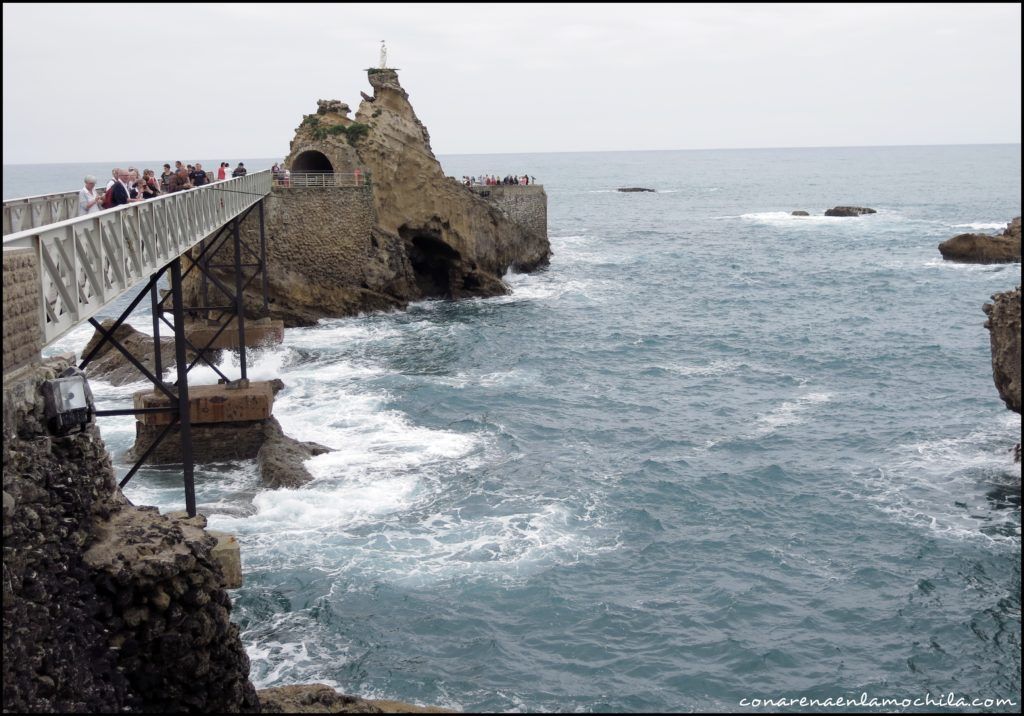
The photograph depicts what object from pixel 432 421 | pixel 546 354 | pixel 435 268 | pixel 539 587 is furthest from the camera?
pixel 435 268

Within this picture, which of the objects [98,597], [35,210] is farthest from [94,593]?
[35,210]

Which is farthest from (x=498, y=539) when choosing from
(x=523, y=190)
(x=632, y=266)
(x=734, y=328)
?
(x=632, y=266)

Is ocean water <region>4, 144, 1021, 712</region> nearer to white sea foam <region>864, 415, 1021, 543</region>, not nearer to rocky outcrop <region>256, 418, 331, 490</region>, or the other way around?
white sea foam <region>864, 415, 1021, 543</region>

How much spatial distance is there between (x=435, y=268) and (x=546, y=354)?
13784mm

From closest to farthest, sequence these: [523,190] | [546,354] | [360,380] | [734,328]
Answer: [360,380] < [546,354] < [734,328] < [523,190]

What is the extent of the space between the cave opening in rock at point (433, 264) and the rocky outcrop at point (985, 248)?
34.2 meters

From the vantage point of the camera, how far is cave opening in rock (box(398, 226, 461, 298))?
4762 cm

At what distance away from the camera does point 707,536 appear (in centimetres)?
2030

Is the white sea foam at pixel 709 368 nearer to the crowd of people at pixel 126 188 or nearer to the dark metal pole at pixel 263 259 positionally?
the dark metal pole at pixel 263 259

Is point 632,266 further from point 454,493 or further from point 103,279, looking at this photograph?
point 103,279

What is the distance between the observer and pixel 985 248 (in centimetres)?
6138

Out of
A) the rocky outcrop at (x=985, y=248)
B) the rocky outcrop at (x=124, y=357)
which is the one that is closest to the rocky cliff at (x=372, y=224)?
the rocky outcrop at (x=124, y=357)

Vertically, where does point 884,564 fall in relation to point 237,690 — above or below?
below

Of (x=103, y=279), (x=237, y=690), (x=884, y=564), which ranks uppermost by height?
(x=103, y=279)
